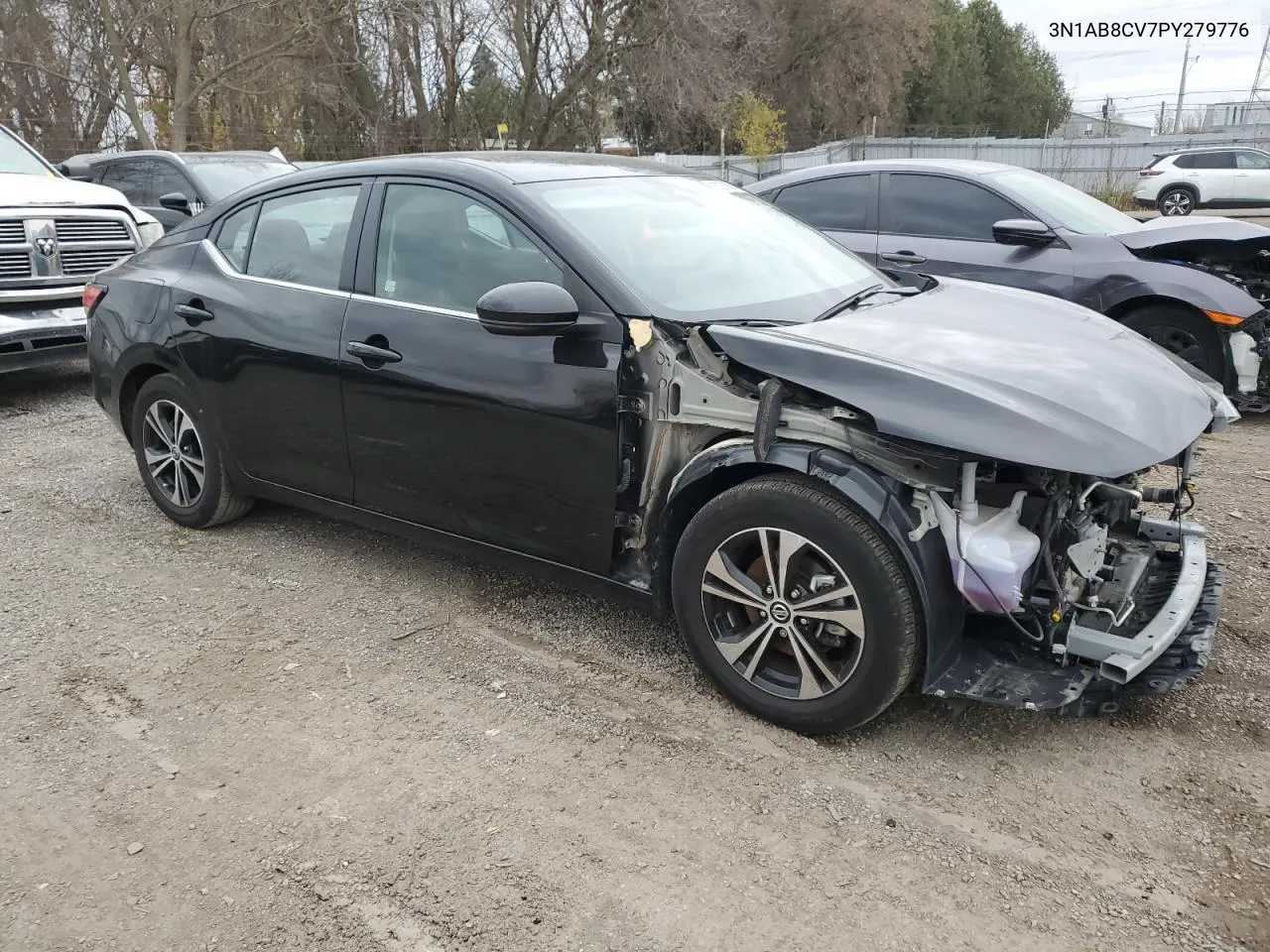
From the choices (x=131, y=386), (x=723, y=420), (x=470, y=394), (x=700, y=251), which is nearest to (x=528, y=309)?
(x=470, y=394)

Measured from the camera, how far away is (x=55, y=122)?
65.4ft

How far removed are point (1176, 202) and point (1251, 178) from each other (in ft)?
4.97

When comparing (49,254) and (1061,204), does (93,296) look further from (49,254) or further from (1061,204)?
(1061,204)

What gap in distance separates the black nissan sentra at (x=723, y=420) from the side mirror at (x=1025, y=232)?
2.64 metres

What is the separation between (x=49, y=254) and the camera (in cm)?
734

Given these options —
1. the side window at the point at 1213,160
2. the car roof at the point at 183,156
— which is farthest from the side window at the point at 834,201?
the side window at the point at 1213,160

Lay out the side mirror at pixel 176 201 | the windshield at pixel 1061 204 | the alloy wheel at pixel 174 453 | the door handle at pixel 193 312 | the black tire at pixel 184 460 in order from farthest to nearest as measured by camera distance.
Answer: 1. the side mirror at pixel 176 201
2. the windshield at pixel 1061 204
3. the alloy wheel at pixel 174 453
4. the black tire at pixel 184 460
5. the door handle at pixel 193 312

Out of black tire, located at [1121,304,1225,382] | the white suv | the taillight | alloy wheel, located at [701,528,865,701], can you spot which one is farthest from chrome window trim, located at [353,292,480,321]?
the white suv

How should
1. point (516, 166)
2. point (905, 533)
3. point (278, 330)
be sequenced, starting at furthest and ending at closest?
point (278, 330) < point (516, 166) < point (905, 533)

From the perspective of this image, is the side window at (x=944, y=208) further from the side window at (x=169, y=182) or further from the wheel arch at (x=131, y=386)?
the side window at (x=169, y=182)

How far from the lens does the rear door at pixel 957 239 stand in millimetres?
6457

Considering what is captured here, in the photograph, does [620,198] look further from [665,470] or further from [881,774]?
[881,774]

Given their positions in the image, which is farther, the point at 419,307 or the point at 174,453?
the point at 174,453

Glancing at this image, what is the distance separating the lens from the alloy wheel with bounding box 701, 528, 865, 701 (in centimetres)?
290
